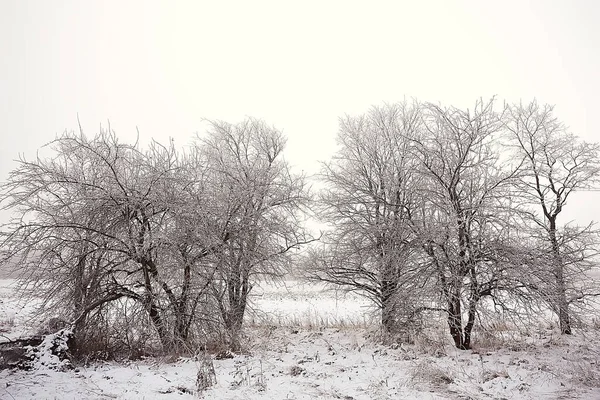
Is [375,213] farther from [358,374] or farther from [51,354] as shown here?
[51,354]

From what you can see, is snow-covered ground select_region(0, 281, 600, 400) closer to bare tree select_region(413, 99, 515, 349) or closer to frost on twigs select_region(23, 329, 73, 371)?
frost on twigs select_region(23, 329, 73, 371)

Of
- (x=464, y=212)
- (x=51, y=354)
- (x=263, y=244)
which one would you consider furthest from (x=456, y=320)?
(x=51, y=354)

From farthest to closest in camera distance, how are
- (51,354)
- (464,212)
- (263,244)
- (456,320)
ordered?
(263,244)
(456,320)
(464,212)
(51,354)

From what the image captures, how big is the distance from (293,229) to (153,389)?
5495mm

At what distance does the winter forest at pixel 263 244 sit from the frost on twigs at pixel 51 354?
1.8 inches

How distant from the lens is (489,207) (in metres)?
8.05

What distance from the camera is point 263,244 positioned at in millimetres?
9773

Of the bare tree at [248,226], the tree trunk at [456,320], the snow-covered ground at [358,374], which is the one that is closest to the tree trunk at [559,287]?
the snow-covered ground at [358,374]

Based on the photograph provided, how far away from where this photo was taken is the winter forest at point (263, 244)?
25.7 ft

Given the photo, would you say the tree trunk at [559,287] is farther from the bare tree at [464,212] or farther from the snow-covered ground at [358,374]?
the bare tree at [464,212]

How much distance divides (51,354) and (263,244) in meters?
5.27

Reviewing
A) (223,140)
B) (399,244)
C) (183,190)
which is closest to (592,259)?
(399,244)

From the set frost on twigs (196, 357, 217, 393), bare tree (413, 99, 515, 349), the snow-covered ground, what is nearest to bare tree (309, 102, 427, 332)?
Result: bare tree (413, 99, 515, 349)

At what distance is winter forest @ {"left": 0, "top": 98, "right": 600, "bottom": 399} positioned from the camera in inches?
308
